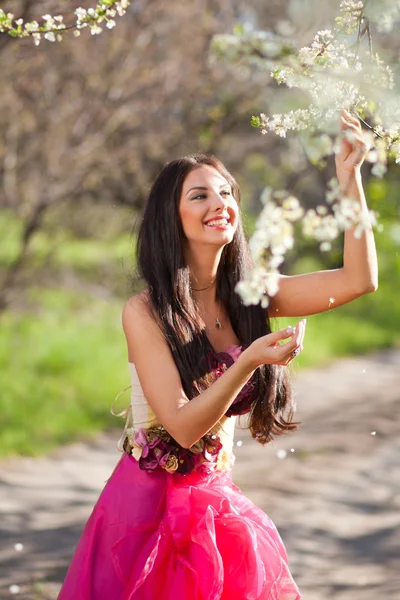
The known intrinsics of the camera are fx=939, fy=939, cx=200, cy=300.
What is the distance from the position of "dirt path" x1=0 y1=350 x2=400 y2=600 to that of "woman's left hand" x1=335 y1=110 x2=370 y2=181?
143 cm

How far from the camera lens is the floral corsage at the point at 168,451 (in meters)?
2.61

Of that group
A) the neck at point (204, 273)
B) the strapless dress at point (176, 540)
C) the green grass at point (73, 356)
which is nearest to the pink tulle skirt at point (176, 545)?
the strapless dress at point (176, 540)

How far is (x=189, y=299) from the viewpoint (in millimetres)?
2598

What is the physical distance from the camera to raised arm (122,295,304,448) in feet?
7.08

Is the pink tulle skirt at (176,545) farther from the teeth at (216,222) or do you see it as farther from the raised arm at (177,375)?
the teeth at (216,222)

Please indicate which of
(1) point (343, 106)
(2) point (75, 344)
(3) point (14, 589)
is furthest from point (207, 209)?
(2) point (75, 344)

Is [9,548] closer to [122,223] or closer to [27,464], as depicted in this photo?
[27,464]

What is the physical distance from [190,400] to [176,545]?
46 centimetres

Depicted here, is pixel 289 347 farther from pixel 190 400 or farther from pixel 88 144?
pixel 88 144

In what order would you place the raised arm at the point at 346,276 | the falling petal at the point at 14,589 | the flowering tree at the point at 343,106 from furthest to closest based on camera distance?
the falling petal at the point at 14,589
the raised arm at the point at 346,276
the flowering tree at the point at 343,106

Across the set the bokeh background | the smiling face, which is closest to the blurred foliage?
the bokeh background

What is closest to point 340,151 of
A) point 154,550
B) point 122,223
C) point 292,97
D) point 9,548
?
point 292,97

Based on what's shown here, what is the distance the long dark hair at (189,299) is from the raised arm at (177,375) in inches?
1.8

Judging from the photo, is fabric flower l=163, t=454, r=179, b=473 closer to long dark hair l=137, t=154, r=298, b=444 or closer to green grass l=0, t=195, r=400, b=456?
long dark hair l=137, t=154, r=298, b=444
